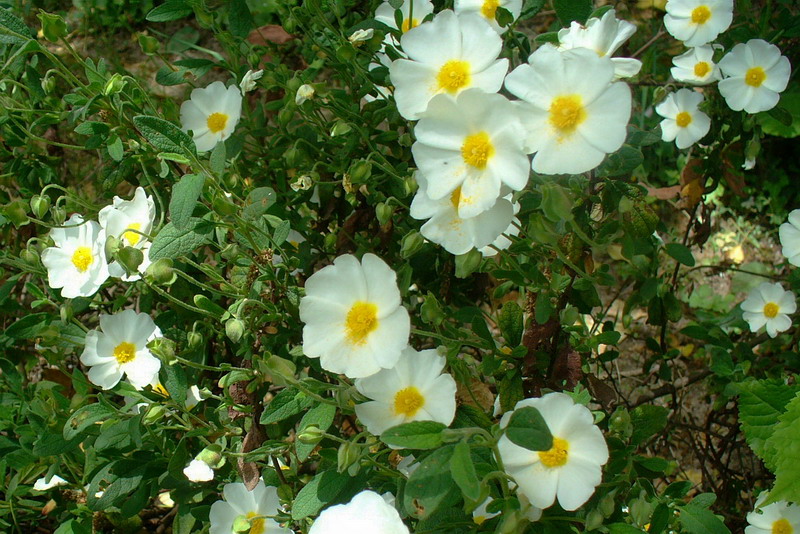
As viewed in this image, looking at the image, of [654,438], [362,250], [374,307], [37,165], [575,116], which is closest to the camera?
[575,116]

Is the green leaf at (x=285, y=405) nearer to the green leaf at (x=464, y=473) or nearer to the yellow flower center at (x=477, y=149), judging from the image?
the green leaf at (x=464, y=473)

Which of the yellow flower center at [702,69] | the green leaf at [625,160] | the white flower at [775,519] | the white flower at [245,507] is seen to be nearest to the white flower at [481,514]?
the white flower at [245,507]

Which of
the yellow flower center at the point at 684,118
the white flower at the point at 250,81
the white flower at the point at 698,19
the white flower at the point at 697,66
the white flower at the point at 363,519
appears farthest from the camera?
the yellow flower center at the point at 684,118

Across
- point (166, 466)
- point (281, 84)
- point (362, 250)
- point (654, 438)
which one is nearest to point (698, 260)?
point (654, 438)

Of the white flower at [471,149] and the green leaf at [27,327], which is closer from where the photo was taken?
the white flower at [471,149]

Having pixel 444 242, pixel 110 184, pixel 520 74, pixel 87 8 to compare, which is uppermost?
pixel 87 8

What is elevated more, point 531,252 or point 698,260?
point 698,260

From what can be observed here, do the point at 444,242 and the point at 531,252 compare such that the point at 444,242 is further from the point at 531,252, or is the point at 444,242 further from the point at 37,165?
the point at 37,165

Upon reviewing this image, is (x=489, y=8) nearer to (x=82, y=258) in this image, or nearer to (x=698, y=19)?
(x=698, y=19)
